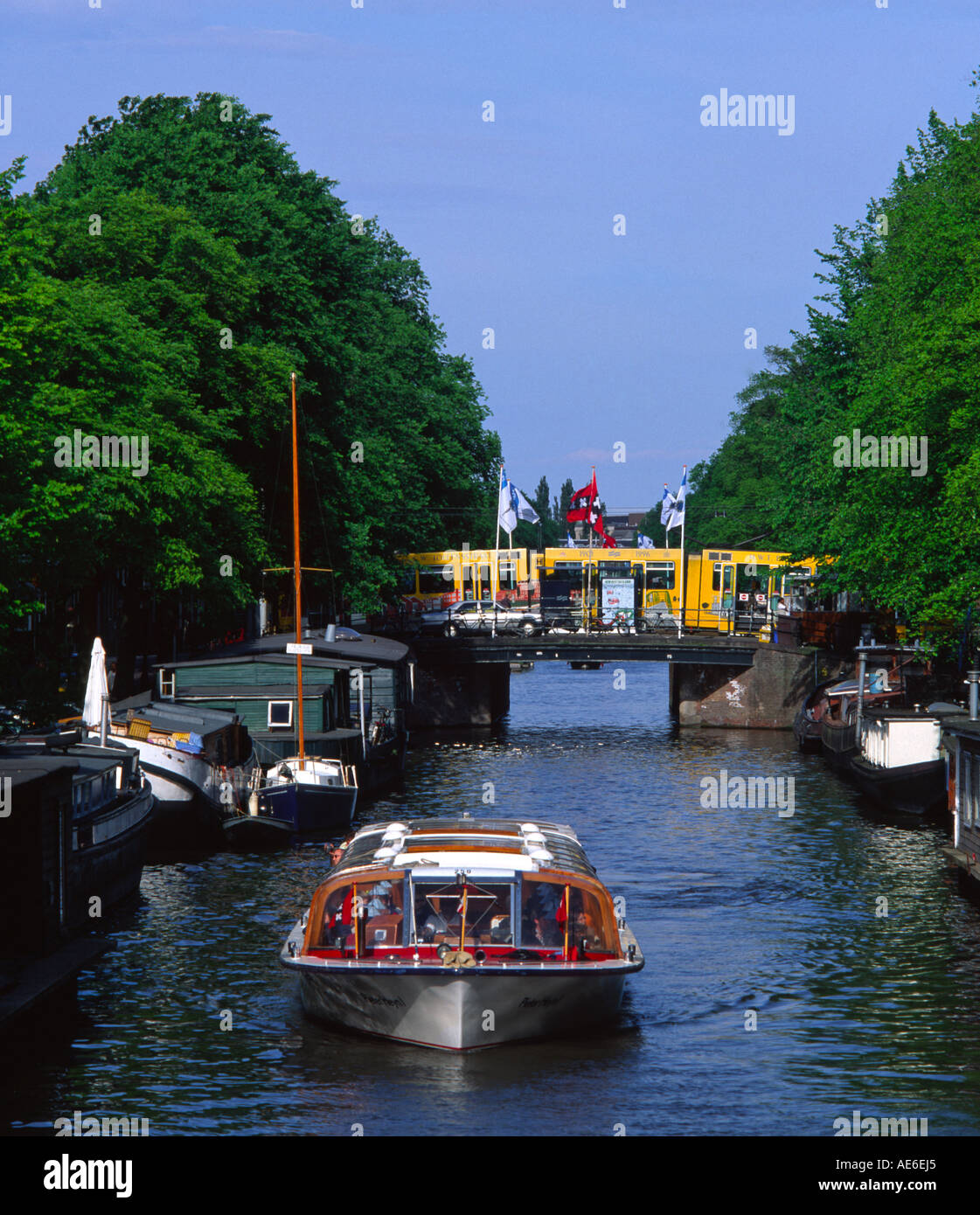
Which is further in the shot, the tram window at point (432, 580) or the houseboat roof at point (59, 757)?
the tram window at point (432, 580)

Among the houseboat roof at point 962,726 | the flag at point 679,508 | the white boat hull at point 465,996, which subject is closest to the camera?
the white boat hull at point 465,996

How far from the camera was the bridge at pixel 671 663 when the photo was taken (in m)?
69.5

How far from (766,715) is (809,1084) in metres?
50.0

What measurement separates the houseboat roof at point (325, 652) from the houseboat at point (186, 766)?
16.4 ft

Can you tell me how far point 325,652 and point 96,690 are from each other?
17020 millimetres

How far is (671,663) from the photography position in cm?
7125

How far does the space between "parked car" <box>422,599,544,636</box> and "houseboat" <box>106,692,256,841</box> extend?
32.8 meters

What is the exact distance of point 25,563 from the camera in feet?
118

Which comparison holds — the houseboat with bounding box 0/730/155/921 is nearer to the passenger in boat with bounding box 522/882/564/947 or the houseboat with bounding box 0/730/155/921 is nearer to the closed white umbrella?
the closed white umbrella

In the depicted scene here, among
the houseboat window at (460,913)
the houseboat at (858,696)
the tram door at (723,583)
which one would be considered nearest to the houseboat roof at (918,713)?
the houseboat at (858,696)

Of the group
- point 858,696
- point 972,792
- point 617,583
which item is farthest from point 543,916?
point 617,583

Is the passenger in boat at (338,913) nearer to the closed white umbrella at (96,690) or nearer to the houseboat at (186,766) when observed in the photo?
the houseboat at (186,766)

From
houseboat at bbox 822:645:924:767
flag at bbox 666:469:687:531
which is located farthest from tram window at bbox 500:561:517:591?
houseboat at bbox 822:645:924:767

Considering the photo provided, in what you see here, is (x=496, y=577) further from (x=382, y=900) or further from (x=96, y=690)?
(x=382, y=900)
